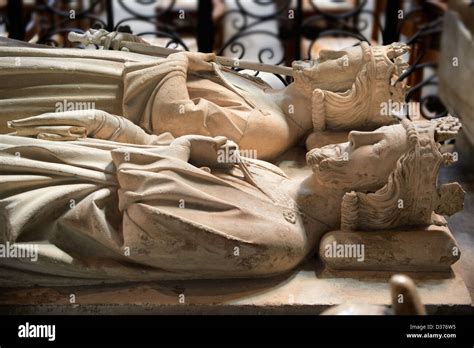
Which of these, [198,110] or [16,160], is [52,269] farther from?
[198,110]

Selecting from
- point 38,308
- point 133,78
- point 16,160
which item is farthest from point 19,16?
point 38,308

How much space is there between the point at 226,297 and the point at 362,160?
0.68 m

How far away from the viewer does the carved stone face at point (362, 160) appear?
2680 mm

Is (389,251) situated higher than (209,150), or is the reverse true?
(209,150)

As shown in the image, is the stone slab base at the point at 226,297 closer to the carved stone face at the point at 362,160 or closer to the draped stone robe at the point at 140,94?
the carved stone face at the point at 362,160

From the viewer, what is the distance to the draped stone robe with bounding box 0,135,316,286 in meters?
2.52

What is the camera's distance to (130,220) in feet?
8.25

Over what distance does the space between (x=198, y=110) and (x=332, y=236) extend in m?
0.74

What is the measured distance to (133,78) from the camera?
306cm

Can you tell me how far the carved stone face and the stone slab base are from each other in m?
0.35

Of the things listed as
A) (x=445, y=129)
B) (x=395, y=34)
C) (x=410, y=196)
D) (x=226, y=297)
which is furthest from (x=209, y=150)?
(x=395, y=34)

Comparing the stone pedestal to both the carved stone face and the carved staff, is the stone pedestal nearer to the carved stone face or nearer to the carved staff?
the carved stone face

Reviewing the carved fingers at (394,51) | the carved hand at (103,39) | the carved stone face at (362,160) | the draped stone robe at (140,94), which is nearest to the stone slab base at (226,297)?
the carved stone face at (362,160)

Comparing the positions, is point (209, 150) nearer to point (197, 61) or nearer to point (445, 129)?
point (197, 61)
